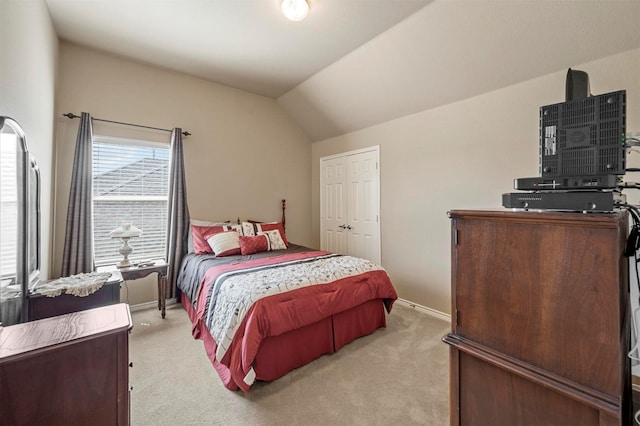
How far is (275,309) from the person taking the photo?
196cm

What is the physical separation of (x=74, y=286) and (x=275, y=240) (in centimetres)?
199

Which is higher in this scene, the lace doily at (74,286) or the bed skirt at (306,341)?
the lace doily at (74,286)

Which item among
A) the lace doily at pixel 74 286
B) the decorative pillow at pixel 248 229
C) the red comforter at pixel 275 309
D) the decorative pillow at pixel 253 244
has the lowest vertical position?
the red comforter at pixel 275 309

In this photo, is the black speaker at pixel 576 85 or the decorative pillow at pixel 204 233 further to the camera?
the decorative pillow at pixel 204 233

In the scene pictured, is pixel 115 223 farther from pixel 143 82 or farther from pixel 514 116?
pixel 514 116

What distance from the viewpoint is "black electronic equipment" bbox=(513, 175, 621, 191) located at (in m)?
0.78

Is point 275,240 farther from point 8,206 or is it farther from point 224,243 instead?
point 8,206

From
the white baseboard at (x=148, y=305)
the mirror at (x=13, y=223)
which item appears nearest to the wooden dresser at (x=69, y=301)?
the mirror at (x=13, y=223)

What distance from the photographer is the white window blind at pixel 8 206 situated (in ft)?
4.50

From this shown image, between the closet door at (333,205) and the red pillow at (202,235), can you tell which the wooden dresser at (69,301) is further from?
the closet door at (333,205)

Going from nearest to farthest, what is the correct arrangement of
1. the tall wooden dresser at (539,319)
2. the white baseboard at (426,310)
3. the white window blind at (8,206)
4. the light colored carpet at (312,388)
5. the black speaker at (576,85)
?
the tall wooden dresser at (539,319)
the black speaker at (576,85)
the white window blind at (8,206)
the light colored carpet at (312,388)
the white baseboard at (426,310)

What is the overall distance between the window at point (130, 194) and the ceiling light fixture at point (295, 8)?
7.11ft

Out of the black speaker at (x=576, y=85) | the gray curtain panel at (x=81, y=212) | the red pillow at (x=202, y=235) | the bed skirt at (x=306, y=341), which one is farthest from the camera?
the red pillow at (x=202, y=235)

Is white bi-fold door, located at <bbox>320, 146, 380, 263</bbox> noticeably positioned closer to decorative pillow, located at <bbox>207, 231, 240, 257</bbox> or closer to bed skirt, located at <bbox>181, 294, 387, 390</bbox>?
bed skirt, located at <bbox>181, 294, 387, 390</bbox>
